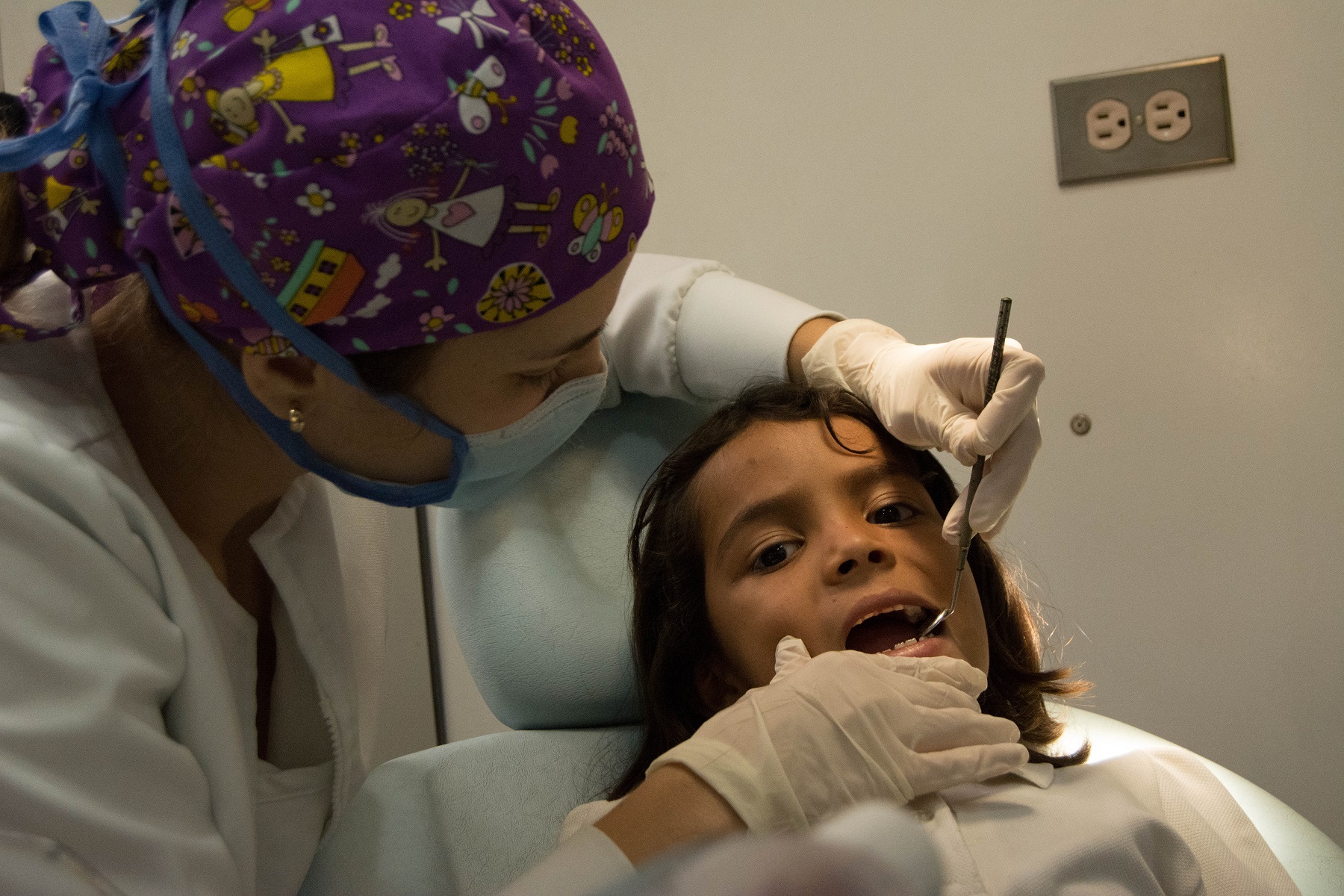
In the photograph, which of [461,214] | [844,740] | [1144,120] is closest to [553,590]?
[844,740]

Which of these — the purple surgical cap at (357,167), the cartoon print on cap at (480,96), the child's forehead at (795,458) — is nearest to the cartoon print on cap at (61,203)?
the purple surgical cap at (357,167)

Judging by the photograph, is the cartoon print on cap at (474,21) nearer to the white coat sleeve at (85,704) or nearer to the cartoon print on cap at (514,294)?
the cartoon print on cap at (514,294)

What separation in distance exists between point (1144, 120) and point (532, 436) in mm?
1331

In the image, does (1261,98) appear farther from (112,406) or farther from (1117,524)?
(112,406)

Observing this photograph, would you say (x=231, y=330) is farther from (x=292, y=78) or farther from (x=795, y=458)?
(x=795, y=458)

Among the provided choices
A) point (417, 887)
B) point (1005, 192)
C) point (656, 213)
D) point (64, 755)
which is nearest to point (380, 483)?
point (64, 755)

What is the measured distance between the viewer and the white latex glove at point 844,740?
86 cm

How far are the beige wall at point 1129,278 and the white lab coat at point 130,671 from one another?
3.88 ft

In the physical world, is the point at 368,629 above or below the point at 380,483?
below

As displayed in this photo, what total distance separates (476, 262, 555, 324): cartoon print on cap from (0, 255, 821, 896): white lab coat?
34 centimetres

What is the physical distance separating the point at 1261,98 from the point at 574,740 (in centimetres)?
156

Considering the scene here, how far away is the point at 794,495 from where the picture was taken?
1.23 metres

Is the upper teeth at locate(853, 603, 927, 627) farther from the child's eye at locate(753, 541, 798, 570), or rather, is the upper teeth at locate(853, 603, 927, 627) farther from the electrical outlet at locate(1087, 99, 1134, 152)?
the electrical outlet at locate(1087, 99, 1134, 152)

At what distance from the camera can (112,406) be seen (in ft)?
3.12
